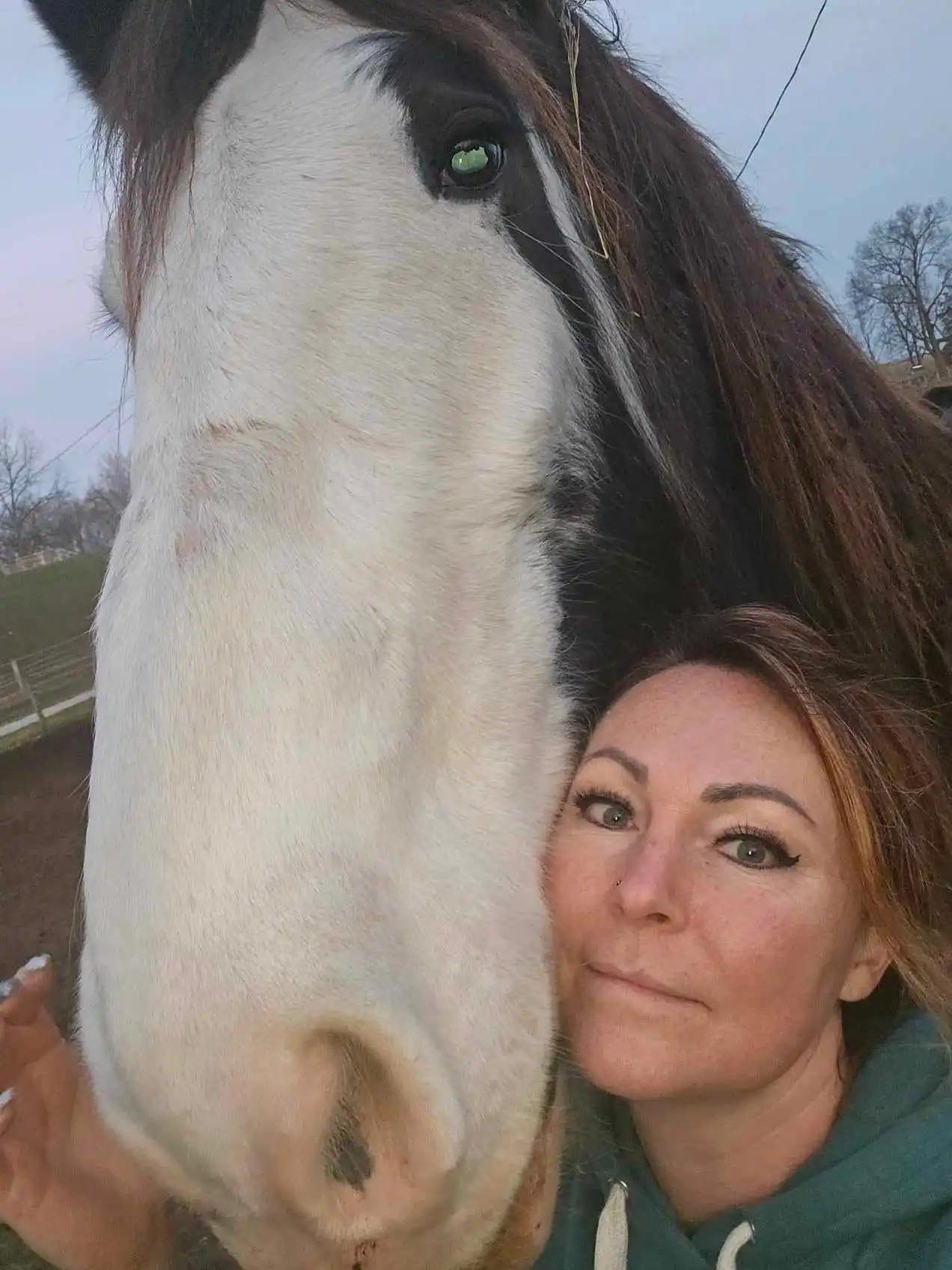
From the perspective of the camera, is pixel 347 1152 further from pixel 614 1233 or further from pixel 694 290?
pixel 694 290

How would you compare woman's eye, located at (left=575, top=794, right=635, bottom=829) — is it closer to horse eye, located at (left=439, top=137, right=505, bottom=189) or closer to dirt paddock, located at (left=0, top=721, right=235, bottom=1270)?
horse eye, located at (left=439, top=137, right=505, bottom=189)

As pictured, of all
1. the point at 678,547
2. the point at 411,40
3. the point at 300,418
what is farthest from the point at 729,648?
the point at 411,40

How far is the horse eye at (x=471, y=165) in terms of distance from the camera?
122 centimetres

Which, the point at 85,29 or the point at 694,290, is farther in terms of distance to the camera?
the point at 85,29

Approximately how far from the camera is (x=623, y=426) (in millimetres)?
1370

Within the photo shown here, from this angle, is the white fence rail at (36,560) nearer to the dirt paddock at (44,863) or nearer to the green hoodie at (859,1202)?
the dirt paddock at (44,863)

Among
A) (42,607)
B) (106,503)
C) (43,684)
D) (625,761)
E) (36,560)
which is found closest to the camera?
(625,761)

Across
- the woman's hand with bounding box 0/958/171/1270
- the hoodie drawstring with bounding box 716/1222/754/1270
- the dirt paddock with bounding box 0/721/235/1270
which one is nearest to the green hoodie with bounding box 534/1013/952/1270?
the hoodie drawstring with bounding box 716/1222/754/1270

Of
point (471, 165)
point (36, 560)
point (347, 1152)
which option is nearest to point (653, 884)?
point (347, 1152)

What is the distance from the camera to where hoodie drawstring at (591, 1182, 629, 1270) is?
1.17m

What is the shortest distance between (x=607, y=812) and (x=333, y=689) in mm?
373

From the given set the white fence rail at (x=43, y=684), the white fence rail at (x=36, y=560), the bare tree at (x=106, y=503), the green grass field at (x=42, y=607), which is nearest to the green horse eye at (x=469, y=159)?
the bare tree at (x=106, y=503)

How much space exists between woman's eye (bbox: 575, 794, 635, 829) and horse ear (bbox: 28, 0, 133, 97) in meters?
1.57

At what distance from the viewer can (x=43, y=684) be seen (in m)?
8.01
